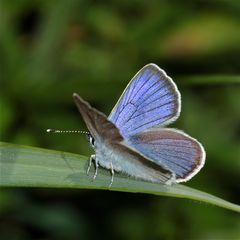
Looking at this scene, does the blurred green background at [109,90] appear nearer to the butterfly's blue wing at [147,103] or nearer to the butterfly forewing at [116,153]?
the butterfly's blue wing at [147,103]

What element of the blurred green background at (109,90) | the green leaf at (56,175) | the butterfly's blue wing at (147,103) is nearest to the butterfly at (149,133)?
the butterfly's blue wing at (147,103)

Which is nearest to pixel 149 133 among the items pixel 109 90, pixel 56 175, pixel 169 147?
pixel 169 147

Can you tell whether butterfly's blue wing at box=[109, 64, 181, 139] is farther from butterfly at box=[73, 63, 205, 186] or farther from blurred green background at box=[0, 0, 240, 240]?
blurred green background at box=[0, 0, 240, 240]

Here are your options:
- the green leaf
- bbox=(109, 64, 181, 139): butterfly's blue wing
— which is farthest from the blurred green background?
the green leaf

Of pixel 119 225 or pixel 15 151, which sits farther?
pixel 119 225

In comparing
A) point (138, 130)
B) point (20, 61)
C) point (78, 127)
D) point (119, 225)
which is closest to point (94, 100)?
point (78, 127)

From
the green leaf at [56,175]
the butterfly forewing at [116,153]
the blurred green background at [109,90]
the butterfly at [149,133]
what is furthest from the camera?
the blurred green background at [109,90]

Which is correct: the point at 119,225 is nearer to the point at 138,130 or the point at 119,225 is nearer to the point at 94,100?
the point at 94,100
